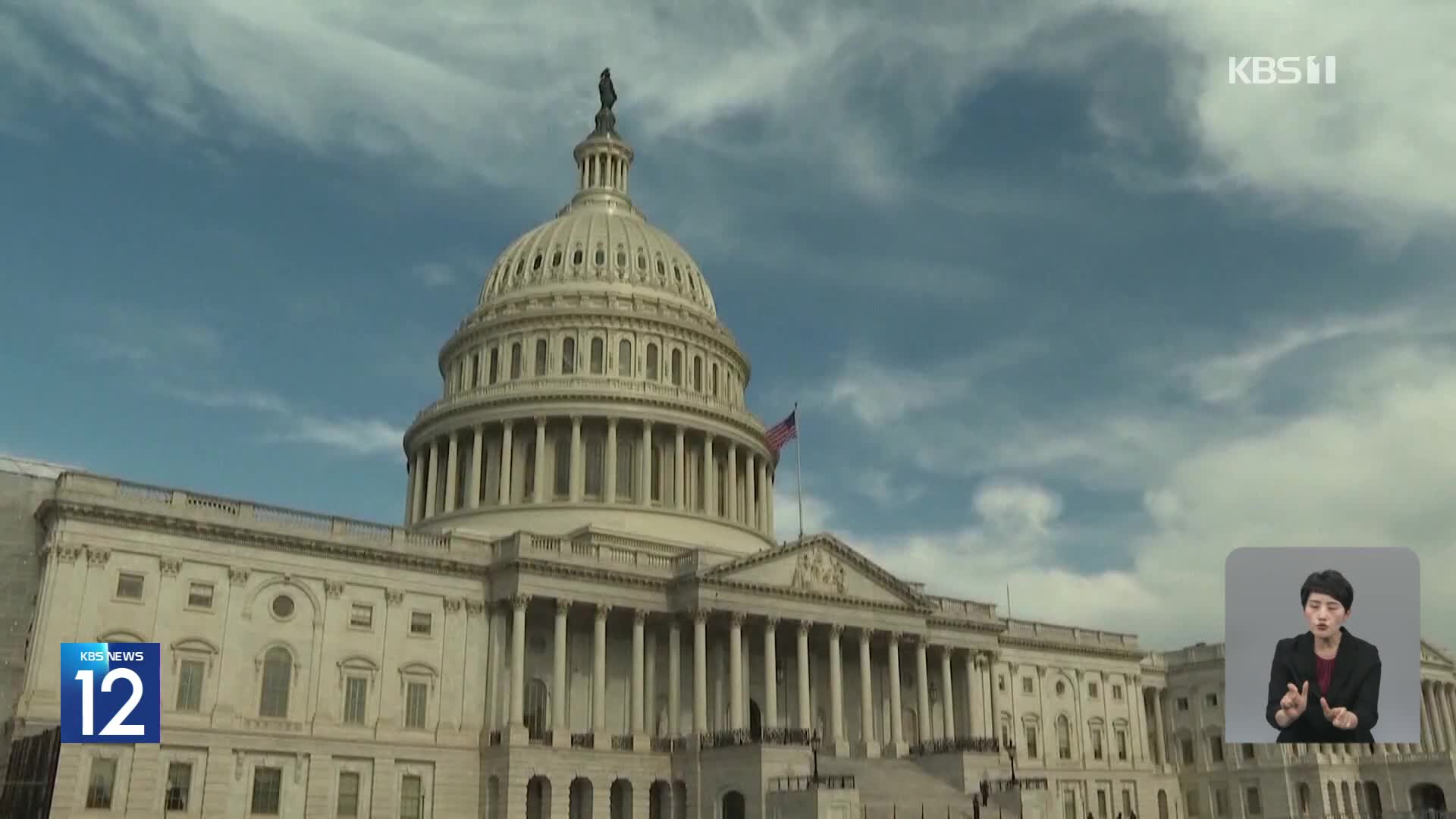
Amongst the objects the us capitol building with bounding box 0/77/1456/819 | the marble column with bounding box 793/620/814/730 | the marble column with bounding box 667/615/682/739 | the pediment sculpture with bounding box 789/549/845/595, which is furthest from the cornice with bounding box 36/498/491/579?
the marble column with bounding box 793/620/814/730

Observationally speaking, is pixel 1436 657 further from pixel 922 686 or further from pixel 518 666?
pixel 518 666

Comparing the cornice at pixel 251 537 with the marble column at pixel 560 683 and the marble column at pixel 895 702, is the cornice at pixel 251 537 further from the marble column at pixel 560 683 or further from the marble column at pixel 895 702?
the marble column at pixel 895 702

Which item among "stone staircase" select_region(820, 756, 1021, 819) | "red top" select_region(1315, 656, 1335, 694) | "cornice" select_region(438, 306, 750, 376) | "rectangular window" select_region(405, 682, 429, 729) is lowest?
"stone staircase" select_region(820, 756, 1021, 819)

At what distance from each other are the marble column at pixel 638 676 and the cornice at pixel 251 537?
7.99m

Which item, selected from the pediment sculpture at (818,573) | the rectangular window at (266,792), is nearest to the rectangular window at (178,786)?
the rectangular window at (266,792)

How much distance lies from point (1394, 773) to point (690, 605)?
5941 centimetres

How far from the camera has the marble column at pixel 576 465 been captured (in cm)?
7831

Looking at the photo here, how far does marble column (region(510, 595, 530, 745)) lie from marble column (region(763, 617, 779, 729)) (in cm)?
1225

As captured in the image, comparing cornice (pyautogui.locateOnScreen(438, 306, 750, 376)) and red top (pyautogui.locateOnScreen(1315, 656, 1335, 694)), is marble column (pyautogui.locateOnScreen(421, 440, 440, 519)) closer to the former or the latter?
cornice (pyautogui.locateOnScreen(438, 306, 750, 376))

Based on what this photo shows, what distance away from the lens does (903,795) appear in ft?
204

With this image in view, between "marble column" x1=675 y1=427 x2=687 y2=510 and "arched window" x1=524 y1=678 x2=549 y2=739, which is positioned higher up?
"marble column" x1=675 y1=427 x2=687 y2=510

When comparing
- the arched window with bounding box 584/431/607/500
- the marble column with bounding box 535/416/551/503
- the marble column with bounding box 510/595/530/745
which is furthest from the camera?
the arched window with bounding box 584/431/607/500

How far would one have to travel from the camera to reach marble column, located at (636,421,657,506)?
79.8 metres

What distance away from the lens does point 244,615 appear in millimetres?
56562
